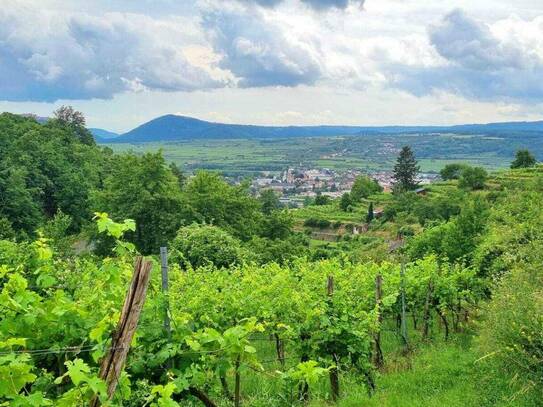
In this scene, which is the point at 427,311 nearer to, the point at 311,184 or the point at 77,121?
the point at 77,121

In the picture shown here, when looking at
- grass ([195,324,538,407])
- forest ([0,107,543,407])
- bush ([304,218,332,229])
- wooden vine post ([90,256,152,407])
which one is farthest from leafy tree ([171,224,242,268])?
bush ([304,218,332,229])

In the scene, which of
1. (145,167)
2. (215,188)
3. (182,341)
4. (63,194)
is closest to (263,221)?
(215,188)

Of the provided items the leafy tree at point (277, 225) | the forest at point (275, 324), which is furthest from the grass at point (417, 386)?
the leafy tree at point (277, 225)

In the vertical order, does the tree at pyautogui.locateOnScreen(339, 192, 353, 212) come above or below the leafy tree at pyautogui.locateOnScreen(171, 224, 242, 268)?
below

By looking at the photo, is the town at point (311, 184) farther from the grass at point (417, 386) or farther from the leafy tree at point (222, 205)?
the grass at point (417, 386)

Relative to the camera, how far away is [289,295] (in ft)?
30.8

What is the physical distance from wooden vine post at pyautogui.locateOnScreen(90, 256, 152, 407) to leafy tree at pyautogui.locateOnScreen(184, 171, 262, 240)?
3149cm

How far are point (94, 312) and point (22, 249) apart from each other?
51.7 feet

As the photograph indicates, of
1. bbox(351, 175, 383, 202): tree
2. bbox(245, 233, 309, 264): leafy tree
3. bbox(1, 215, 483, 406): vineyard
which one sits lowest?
bbox(351, 175, 383, 202): tree

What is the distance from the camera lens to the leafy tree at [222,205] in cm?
3728

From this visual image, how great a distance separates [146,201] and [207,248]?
8652mm

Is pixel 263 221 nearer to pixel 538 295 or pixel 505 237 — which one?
pixel 505 237

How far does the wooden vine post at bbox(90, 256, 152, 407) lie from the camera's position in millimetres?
3650

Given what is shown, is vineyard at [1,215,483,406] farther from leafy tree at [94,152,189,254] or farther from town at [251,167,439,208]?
town at [251,167,439,208]
